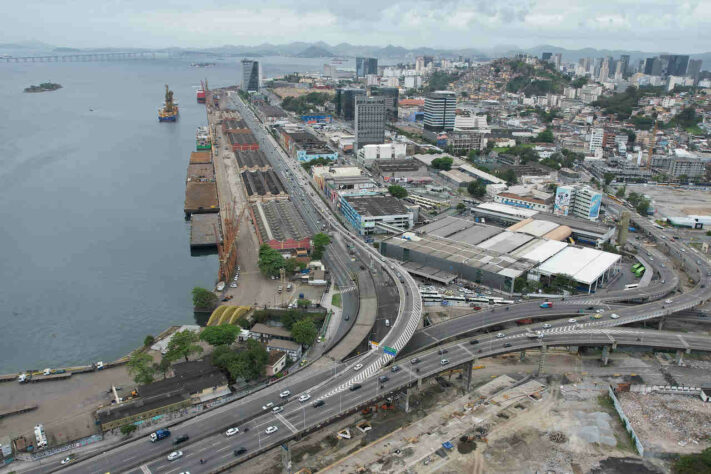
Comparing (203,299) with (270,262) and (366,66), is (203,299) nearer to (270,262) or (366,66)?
(270,262)

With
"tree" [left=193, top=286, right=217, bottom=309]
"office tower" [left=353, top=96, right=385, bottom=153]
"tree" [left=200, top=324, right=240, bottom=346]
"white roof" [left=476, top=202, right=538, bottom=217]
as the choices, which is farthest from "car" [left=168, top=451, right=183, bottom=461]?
"office tower" [left=353, top=96, right=385, bottom=153]

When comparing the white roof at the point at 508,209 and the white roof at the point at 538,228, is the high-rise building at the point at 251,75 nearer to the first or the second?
the white roof at the point at 508,209

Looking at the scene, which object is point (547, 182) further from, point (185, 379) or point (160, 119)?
point (160, 119)

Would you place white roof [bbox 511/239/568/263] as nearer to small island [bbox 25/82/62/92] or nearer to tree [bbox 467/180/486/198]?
tree [bbox 467/180/486/198]

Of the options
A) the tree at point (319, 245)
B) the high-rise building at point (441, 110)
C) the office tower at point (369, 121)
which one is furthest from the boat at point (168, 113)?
the tree at point (319, 245)

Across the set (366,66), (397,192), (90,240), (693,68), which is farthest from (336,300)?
(693,68)

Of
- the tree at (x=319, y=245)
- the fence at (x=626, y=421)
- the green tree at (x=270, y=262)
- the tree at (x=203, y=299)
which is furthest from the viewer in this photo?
the tree at (x=319, y=245)
